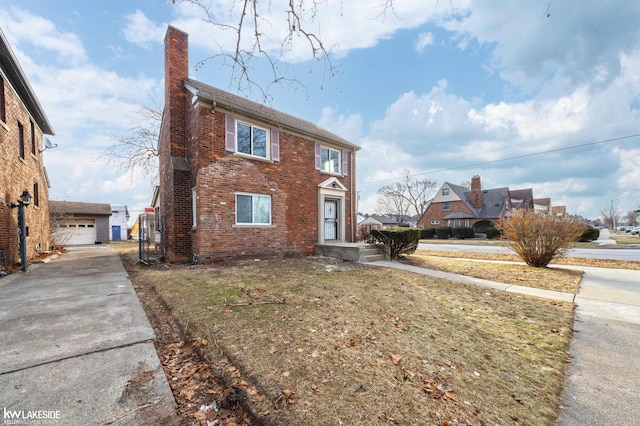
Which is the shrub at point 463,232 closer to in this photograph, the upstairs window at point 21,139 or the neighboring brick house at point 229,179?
the neighboring brick house at point 229,179

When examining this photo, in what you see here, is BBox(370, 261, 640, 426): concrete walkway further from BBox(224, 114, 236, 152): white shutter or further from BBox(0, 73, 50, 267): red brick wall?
BBox(0, 73, 50, 267): red brick wall

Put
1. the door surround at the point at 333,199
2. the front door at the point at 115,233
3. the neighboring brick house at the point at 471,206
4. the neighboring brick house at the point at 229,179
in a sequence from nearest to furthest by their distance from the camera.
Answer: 1. the neighboring brick house at the point at 229,179
2. the door surround at the point at 333,199
3. the front door at the point at 115,233
4. the neighboring brick house at the point at 471,206

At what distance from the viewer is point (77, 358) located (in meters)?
2.82

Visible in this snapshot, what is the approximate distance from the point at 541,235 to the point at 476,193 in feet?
108

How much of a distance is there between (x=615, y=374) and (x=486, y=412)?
206 centimetres

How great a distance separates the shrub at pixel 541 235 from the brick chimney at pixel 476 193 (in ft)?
104

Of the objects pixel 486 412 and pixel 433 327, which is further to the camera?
pixel 433 327

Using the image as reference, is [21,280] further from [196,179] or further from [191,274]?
[196,179]

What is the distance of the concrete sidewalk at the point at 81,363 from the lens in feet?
6.85

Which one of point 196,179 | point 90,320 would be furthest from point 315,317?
point 196,179

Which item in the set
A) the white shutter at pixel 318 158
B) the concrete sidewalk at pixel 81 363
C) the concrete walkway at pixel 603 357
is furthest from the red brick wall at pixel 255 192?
the concrete walkway at pixel 603 357

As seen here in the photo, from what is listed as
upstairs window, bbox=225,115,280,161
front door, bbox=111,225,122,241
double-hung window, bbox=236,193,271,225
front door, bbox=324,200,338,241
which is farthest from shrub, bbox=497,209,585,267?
front door, bbox=111,225,122,241

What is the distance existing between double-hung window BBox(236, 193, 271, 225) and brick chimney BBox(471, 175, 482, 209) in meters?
37.0

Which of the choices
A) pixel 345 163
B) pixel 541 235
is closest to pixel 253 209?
pixel 345 163
